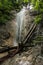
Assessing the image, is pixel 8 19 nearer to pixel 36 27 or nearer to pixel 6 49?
pixel 36 27

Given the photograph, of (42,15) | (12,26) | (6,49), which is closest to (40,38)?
(42,15)

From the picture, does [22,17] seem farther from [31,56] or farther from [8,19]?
[31,56]

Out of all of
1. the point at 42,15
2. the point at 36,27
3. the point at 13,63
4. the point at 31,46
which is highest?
the point at 42,15

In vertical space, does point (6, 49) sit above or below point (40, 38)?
below

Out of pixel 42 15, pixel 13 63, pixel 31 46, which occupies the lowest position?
pixel 13 63

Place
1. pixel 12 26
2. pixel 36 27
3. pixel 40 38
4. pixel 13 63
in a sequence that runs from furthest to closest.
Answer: pixel 12 26, pixel 36 27, pixel 40 38, pixel 13 63

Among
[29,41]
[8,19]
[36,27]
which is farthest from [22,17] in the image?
[29,41]

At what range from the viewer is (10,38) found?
13.0m

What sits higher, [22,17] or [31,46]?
[22,17]

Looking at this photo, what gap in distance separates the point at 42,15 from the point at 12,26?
18.7ft

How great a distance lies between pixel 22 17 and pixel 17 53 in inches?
273

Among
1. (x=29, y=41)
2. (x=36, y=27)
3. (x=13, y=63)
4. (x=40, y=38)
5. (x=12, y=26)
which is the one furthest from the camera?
(x=12, y=26)

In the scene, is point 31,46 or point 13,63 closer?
point 13,63

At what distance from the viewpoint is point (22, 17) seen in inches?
655
